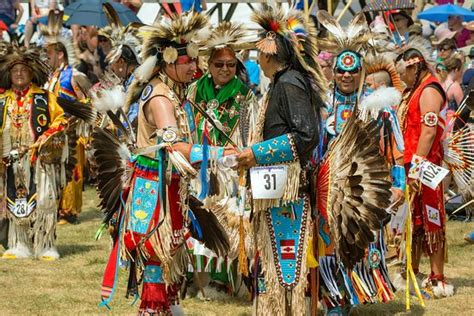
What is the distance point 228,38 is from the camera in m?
6.08

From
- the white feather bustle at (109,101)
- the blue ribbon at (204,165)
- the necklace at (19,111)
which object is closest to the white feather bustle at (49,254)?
the necklace at (19,111)

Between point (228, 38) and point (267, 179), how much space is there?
1654 mm

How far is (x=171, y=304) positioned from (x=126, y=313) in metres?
1.08

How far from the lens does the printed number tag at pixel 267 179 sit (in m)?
4.70

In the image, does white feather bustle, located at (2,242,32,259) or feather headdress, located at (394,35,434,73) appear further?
white feather bustle, located at (2,242,32,259)

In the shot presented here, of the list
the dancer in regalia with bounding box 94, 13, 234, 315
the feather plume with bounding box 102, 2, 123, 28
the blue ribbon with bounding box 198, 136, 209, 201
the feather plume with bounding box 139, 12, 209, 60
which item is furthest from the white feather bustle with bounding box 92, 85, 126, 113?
the feather plume with bounding box 102, 2, 123, 28

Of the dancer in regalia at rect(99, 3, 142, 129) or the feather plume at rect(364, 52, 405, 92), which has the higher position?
the dancer in regalia at rect(99, 3, 142, 129)

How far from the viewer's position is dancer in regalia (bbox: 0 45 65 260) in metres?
7.82

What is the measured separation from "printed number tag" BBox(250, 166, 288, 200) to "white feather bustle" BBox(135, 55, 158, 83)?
0.79 m

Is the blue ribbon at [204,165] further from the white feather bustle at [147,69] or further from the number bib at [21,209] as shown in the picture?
the number bib at [21,209]

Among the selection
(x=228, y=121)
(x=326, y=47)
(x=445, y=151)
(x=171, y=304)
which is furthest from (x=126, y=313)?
(x=445, y=151)

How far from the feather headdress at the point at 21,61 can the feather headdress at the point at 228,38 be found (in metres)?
2.16

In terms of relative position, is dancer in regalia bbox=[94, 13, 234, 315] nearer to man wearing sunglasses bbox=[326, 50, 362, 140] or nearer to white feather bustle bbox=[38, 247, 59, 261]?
man wearing sunglasses bbox=[326, 50, 362, 140]

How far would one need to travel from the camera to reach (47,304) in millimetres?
6512
